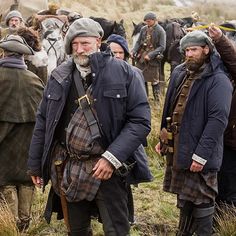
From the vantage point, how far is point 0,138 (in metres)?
4.89

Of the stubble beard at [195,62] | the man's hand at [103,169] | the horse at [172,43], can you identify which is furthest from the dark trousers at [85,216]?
the horse at [172,43]

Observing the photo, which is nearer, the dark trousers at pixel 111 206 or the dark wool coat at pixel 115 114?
the dark wool coat at pixel 115 114

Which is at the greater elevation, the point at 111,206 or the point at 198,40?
the point at 198,40

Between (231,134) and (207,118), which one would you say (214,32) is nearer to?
(207,118)

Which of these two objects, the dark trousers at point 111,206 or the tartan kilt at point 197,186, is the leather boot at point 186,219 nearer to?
the tartan kilt at point 197,186

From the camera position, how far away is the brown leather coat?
4.44 metres

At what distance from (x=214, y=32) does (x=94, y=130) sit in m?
1.36

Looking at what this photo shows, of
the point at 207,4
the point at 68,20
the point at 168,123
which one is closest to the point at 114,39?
the point at 168,123

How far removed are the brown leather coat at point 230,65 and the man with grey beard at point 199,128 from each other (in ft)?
0.23

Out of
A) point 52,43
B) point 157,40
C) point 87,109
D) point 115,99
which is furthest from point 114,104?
point 157,40

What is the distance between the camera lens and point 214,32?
434 centimetres

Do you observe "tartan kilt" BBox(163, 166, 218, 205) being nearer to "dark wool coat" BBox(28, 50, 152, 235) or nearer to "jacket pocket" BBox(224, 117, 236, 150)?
"jacket pocket" BBox(224, 117, 236, 150)

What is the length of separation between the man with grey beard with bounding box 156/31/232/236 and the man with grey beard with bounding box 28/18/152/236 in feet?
2.15

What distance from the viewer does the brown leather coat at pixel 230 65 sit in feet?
14.6
